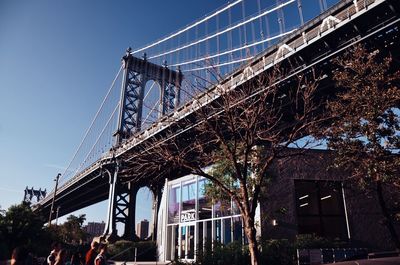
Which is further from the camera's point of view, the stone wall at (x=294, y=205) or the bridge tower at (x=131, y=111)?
the bridge tower at (x=131, y=111)

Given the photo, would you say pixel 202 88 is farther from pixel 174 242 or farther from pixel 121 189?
pixel 121 189

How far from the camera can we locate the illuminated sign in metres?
21.3

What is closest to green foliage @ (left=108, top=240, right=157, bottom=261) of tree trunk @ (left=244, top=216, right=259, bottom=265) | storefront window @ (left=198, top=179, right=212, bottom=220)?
storefront window @ (left=198, top=179, right=212, bottom=220)

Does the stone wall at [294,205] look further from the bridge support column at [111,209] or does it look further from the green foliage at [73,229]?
the green foliage at [73,229]

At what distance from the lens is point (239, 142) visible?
40.9 feet

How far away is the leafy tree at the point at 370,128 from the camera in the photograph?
11.1 m

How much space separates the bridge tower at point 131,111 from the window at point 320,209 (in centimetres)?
1870

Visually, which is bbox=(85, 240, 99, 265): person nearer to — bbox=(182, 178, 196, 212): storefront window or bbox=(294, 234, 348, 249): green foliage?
bbox=(294, 234, 348, 249): green foliage

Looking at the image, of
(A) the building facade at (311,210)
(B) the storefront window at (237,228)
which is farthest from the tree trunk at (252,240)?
(B) the storefront window at (237,228)

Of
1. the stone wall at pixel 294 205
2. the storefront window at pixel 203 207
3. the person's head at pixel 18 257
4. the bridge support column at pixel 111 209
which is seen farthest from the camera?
the bridge support column at pixel 111 209

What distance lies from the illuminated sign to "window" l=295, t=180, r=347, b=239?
275 inches

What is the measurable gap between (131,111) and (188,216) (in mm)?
24736

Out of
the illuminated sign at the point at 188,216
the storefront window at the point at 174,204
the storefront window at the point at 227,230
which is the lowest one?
A: the storefront window at the point at 227,230

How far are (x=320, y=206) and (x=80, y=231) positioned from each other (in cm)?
6227
